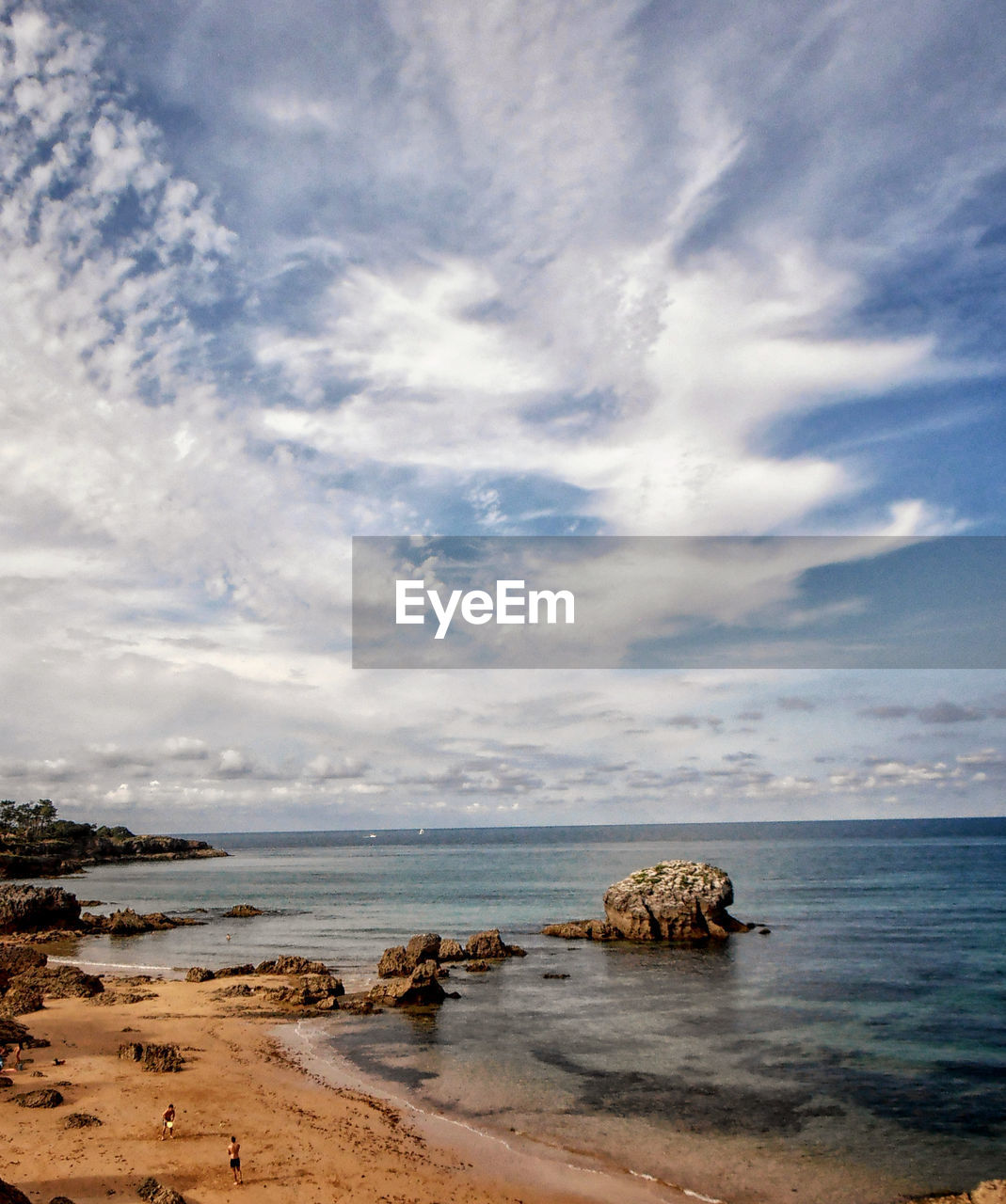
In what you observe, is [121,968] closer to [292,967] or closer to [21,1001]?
[292,967]

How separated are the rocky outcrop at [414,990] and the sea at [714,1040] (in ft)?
5.13

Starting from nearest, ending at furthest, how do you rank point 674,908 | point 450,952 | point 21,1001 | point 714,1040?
point 714,1040
point 21,1001
point 450,952
point 674,908

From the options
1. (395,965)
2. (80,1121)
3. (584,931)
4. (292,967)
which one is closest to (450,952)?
(395,965)

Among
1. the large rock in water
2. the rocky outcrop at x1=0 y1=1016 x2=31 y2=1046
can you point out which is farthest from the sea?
the rocky outcrop at x1=0 y1=1016 x2=31 y2=1046

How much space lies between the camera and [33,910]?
→ 73438 mm

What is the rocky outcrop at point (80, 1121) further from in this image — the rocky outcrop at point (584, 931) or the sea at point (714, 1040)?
the rocky outcrop at point (584, 931)

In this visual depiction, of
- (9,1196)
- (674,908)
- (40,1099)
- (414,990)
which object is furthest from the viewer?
(674,908)

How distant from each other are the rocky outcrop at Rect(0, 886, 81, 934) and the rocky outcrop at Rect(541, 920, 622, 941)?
47.3 m

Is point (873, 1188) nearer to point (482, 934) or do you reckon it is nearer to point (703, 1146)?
point (703, 1146)

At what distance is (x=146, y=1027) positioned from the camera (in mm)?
39250

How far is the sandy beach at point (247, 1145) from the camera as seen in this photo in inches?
878

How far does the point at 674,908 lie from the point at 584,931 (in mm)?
8181

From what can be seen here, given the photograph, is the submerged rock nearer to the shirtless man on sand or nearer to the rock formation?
the rock formation

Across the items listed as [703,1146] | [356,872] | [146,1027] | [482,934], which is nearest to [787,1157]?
[703,1146]
